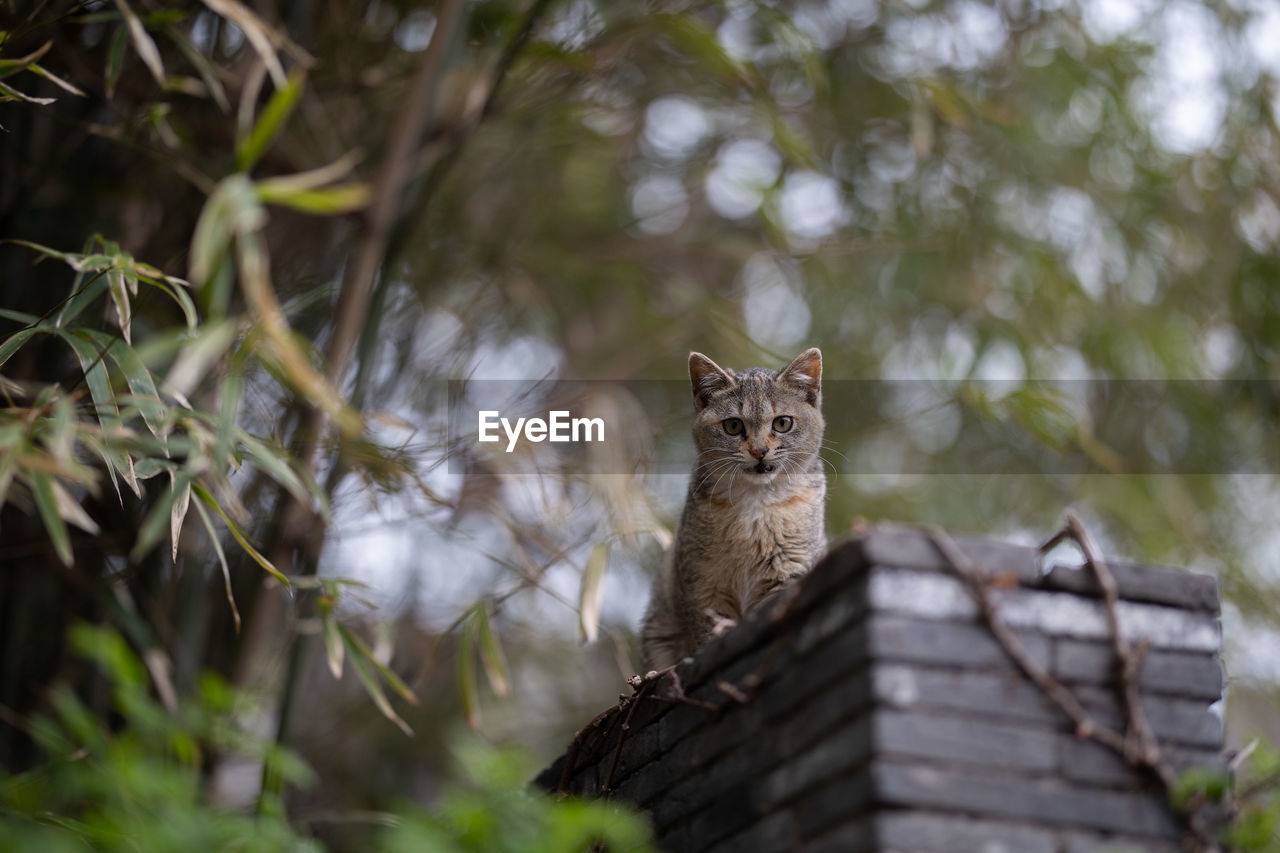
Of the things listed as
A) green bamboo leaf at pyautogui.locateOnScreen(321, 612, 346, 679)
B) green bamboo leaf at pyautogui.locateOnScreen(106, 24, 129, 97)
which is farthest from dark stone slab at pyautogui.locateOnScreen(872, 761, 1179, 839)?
green bamboo leaf at pyautogui.locateOnScreen(106, 24, 129, 97)

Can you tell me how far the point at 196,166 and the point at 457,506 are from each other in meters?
A: 1.15

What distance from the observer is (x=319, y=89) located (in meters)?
3.58

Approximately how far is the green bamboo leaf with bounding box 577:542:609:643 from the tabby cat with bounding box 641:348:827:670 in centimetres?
15

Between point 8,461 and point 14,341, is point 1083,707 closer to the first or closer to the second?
point 8,461

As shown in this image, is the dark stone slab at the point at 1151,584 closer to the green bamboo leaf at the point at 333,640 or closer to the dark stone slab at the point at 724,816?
the dark stone slab at the point at 724,816

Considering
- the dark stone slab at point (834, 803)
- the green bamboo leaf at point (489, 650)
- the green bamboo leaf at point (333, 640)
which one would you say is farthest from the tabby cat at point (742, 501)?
the dark stone slab at point (834, 803)

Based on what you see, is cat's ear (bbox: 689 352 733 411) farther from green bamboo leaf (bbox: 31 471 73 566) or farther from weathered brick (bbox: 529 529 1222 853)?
green bamboo leaf (bbox: 31 471 73 566)

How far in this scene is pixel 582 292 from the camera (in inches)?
205

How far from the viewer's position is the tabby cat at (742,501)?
7.95ft

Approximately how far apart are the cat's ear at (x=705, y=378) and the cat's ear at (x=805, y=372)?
117mm

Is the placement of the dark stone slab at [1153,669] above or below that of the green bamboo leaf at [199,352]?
below

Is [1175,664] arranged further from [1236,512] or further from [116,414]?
[1236,512]

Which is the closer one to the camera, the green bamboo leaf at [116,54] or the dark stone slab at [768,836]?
the dark stone slab at [768,836]

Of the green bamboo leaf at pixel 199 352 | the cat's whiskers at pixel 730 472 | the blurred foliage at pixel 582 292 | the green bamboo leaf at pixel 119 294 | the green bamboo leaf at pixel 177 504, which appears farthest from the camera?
the blurred foliage at pixel 582 292
